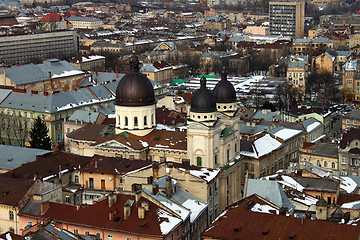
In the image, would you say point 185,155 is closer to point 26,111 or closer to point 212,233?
point 212,233

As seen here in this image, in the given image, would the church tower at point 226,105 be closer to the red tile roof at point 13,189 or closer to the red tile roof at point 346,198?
the red tile roof at point 346,198

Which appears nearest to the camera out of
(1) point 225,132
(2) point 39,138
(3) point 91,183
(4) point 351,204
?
(4) point 351,204

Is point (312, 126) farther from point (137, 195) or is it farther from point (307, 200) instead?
point (137, 195)

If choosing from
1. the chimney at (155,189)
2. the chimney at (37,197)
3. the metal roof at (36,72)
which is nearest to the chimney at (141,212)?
the chimney at (155,189)

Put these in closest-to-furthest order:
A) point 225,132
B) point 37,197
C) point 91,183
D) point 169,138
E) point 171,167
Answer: point 37,197, point 171,167, point 91,183, point 225,132, point 169,138

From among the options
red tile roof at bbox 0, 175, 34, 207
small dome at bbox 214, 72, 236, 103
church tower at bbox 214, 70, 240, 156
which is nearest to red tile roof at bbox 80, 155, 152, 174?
red tile roof at bbox 0, 175, 34, 207

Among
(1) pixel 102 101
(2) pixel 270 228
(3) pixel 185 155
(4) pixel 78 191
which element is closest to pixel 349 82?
(1) pixel 102 101

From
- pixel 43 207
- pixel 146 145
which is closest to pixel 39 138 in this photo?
pixel 146 145
